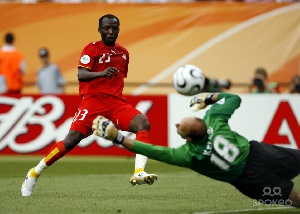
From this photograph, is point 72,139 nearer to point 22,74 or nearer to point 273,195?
point 273,195

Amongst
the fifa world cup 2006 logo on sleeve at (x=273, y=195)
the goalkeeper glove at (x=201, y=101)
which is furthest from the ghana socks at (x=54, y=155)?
the fifa world cup 2006 logo on sleeve at (x=273, y=195)

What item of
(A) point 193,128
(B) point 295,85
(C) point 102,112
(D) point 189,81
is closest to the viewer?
(A) point 193,128

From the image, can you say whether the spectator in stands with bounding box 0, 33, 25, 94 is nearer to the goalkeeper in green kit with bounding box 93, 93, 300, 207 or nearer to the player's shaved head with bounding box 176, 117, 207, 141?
the goalkeeper in green kit with bounding box 93, 93, 300, 207

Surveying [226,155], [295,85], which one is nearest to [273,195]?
[226,155]

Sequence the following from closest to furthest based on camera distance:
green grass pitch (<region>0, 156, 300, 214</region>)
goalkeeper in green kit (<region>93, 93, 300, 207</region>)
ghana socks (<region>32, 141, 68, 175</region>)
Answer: goalkeeper in green kit (<region>93, 93, 300, 207</region>)
green grass pitch (<region>0, 156, 300, 214</region>)
ghana socks (<region>32, 141, 68, 175</region>)

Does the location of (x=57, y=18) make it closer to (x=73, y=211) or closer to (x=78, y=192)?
(x=78, y=192)

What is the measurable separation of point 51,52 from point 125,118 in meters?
10.1

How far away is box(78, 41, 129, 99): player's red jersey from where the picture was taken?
1227 centimetres

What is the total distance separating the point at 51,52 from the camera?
2208 cm

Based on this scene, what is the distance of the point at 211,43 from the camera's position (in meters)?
21.4

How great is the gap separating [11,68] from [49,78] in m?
1.00

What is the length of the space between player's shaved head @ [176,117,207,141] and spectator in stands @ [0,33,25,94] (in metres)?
11.9

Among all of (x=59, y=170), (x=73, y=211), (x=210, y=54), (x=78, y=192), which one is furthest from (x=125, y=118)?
(x=210, y=54)

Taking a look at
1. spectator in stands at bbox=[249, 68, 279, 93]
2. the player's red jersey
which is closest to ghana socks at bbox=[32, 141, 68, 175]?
the player's red jersey
